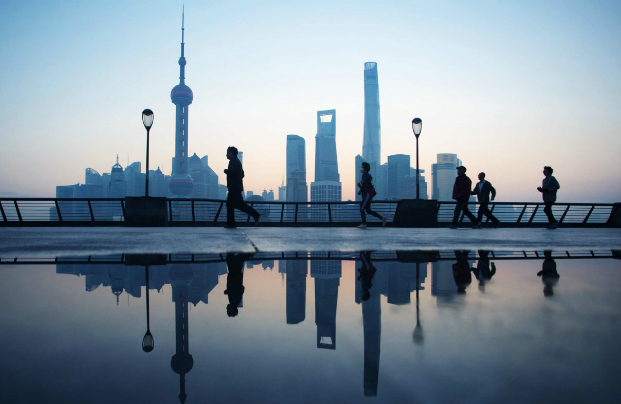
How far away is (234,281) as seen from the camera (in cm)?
322

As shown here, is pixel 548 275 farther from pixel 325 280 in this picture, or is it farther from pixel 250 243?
pixel 250 243

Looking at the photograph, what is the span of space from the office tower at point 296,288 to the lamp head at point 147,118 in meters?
13.9

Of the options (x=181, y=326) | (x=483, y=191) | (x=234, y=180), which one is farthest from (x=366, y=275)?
(x=483, y=191)

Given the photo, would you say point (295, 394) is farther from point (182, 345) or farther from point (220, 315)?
point (220, 315)

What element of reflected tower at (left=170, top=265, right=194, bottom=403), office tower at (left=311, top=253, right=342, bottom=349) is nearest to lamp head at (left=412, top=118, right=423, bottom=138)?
office tower at (left=311, top=253, right=342, bottom=349)

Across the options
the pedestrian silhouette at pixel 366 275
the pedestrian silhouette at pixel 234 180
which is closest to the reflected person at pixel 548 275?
the pedestrian silhouette at pixel 366 275

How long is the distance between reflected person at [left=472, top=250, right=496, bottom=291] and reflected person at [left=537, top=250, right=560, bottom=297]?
0.39 metres

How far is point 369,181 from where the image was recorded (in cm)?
1337

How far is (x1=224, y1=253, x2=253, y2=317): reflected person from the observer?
2.36 meters

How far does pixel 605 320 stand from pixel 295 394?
5.62 ft

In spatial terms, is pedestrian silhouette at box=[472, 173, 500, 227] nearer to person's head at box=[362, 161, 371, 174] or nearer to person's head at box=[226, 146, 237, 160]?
person's head at box=[362, 161, 371, 174]

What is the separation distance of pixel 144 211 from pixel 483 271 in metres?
13.3

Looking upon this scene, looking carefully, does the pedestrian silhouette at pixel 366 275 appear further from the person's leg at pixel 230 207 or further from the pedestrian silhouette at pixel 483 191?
the pedestrian silhouette at pixel 483 191

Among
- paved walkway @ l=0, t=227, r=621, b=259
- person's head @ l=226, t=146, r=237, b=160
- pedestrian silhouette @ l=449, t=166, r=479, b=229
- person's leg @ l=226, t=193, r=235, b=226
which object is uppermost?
person's head @ l=226, t=146, r=237, b=160
